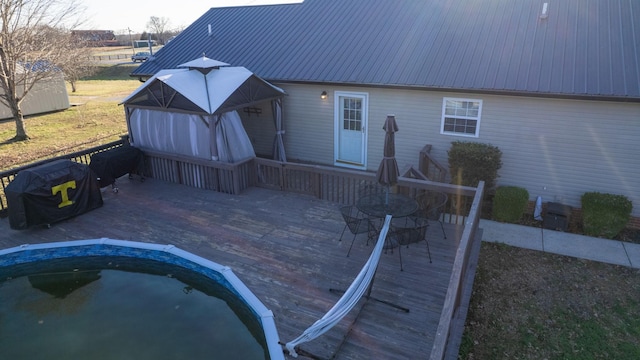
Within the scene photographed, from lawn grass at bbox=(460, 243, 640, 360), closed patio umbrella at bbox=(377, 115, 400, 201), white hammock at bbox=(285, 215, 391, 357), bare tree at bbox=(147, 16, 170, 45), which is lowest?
lawn grass at bbox=(460, 243, 640, 360)

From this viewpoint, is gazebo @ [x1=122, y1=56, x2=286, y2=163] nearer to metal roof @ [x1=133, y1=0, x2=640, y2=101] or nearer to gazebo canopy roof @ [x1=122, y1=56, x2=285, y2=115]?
gazebo canopy roof @ [x1=122, y1=56, x2=285, y2=115]

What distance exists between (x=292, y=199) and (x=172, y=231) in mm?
2552

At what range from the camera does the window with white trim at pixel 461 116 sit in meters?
9.48

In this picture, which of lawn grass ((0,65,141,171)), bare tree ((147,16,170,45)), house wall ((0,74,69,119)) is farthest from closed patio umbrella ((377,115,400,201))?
bare tree ((147,16,170,45))

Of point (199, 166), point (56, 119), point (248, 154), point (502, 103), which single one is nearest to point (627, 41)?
point (502, 103)

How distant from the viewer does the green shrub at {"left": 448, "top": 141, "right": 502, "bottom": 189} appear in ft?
29.6

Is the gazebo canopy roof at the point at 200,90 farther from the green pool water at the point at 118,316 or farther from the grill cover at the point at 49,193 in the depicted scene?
the green pool water at the point at 118,316

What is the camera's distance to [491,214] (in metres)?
9.20

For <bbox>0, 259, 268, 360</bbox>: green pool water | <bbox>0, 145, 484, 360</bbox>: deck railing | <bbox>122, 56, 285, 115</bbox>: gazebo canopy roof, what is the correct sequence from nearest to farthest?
1. <bbox>0, 259, 268, 360</bbox>: green pool water
2. <bbox>0, 145, 484, 360</bbox>: deck railing
3. <bbox>122, 56, 285, 115</bbox>: gazebo canopy roof

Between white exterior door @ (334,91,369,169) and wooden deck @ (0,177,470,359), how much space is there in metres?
2.73

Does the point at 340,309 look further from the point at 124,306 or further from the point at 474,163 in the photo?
the point at 474,163

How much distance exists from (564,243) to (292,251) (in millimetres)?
5335

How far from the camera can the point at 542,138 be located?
8961 mm

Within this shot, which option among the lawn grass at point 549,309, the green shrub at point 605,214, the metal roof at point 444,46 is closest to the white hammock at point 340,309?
the lawn grass at point 549,309
